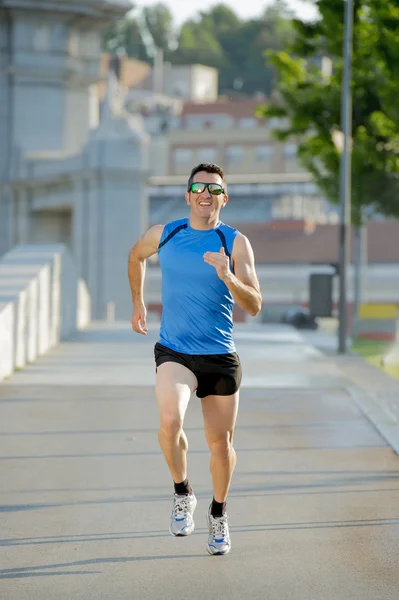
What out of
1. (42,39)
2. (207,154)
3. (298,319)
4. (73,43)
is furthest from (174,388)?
(207,154)

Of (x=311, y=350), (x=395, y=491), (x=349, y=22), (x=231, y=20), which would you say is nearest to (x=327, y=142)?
(x=349, y=22)

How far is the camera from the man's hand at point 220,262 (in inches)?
284

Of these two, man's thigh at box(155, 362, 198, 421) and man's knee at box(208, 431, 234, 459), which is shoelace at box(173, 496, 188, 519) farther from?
man's thigh at box(155, 362, 198, 421)

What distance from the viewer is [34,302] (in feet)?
70.3

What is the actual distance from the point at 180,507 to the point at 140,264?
139 cm

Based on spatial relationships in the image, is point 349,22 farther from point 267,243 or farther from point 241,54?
point 241,54

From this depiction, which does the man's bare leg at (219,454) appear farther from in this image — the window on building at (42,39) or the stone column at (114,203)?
the window on building at (42,39)

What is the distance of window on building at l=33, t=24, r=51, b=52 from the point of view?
5378 cm

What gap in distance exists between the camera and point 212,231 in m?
7.61

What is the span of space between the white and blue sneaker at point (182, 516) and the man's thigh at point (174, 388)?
1.81 feet

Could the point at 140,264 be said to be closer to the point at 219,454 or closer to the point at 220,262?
the point at 220,262

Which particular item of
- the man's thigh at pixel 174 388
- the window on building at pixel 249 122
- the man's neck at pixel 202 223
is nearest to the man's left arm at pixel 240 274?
the man's neck at pixel 202 223

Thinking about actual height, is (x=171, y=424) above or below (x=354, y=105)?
below

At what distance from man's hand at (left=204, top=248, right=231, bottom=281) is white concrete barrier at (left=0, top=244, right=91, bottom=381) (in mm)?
10656
